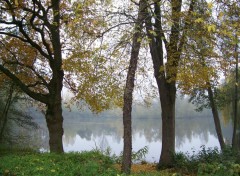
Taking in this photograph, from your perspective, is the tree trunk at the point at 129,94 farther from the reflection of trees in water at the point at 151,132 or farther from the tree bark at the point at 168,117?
the reflection of trees in water at the point at 151,132

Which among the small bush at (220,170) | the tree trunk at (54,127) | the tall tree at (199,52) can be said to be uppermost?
the tall tree at (199,52)

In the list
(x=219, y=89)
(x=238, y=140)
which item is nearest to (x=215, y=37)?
(x=219, y=89)

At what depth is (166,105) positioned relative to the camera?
1334 cm

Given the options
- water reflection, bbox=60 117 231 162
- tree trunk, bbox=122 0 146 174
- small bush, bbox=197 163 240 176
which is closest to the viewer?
small bush, bbox=197 163 240 176

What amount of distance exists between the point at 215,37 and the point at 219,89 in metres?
10.3

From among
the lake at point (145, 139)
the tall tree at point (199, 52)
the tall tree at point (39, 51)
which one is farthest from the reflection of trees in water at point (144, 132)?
the tall tree at point (199, 52)

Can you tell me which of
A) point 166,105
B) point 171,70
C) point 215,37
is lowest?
point 166,105

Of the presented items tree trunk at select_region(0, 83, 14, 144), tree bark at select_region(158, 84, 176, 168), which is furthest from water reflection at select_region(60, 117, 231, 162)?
tree trunk at select_region(0, 83, 14, 144)

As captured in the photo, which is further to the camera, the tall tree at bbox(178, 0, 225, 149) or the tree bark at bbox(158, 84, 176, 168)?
the tree bark at bbox(158, 84, 176, 168)

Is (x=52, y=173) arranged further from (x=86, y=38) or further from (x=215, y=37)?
(x=215, y=37)

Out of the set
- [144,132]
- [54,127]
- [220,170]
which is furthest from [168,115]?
[144,132]

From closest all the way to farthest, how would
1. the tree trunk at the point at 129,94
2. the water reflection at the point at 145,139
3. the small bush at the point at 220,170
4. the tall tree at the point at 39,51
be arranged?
the small bush at the point at 220,170
the tree trunk at the point at 129,94
the tall tree at the point at 39,51
the water reflection at the point at 145,139

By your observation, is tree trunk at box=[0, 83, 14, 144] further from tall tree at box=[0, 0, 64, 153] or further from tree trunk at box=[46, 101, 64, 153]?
tree trunk at box=[46, 101, 64, 153]

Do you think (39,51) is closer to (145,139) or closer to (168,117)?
(168,117)
